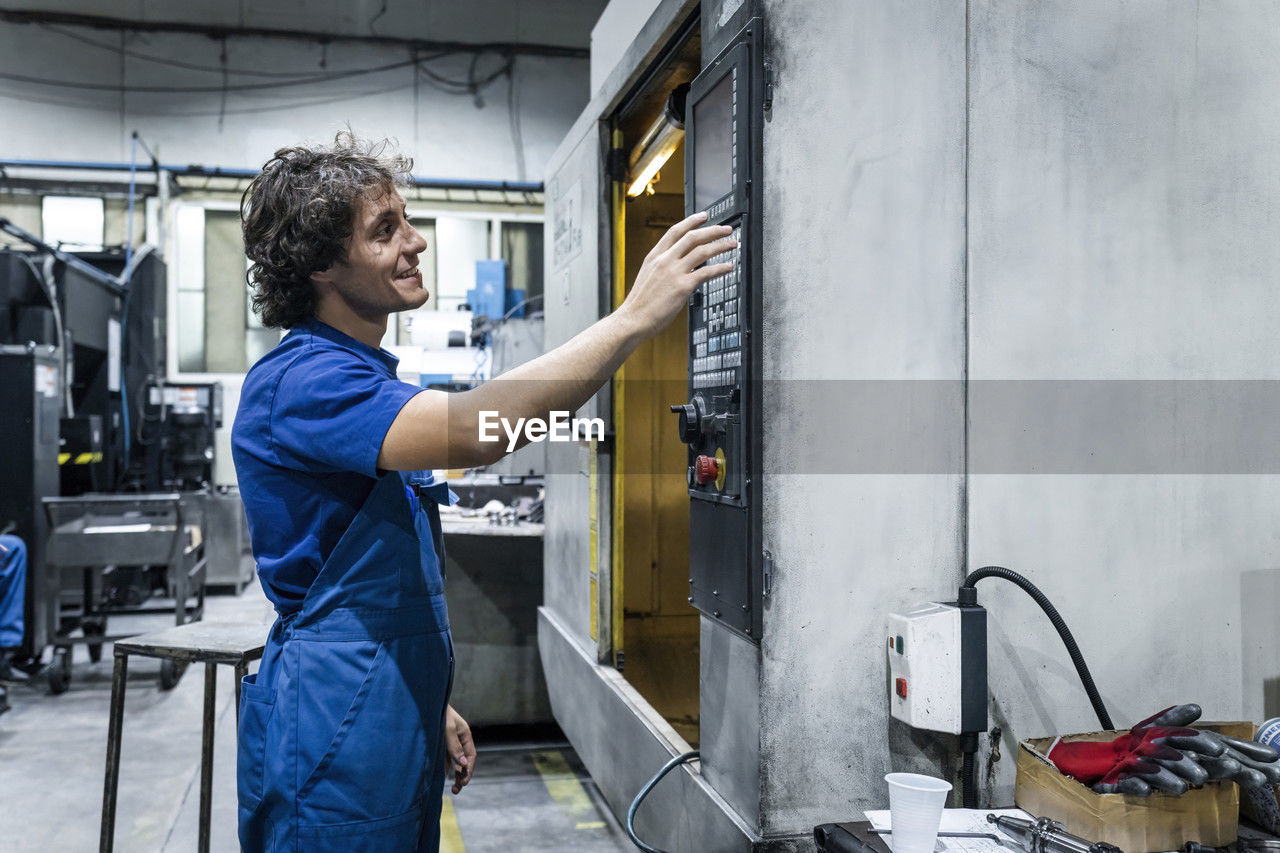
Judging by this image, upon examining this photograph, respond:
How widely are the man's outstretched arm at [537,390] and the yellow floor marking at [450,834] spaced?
1.98 metres

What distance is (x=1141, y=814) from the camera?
47.9 inches

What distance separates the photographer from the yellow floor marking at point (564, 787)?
311cm

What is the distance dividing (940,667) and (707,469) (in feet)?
1.50

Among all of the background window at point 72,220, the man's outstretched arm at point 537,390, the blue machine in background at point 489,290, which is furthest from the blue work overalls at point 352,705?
the background window at point 72,220

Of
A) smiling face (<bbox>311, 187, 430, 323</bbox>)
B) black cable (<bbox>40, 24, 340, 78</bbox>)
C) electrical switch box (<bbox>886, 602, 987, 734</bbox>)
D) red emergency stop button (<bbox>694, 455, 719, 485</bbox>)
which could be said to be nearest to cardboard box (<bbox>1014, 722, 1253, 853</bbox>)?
electrical switch box (<bbox>886, 602, 987, 734</bbox>)

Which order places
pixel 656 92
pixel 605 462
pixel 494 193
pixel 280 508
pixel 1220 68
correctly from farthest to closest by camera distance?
pixel 494 193
pixel 605 462
pixel 656 92
pixel 1220 68
pixel 280 508

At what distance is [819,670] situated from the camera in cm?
145

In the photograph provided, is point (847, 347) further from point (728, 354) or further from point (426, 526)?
point (426, 526)

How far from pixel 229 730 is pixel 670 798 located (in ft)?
9.48

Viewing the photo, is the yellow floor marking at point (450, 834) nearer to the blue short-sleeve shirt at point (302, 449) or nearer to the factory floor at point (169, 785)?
the factory floor at point (169, 785)

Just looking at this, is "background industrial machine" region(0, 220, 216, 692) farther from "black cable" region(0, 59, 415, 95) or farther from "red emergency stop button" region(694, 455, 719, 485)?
"red emergency stop button" region(694, 455, 719, 485)

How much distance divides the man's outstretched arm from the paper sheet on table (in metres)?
0.72

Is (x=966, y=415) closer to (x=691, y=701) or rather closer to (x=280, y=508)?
(x=280, y=508)

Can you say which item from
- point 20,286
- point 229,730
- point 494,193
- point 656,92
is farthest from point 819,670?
point 494,193
